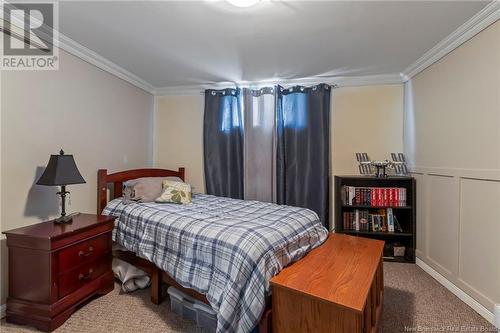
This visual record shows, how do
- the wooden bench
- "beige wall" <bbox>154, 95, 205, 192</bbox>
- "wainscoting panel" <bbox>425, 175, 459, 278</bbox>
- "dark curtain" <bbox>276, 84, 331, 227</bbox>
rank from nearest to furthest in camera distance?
the wooden bench
"wainscoting panel" <bbox>425, 175, 459, 278</bbox>
"dark curtain" <bbox>276, 84, 331, 227</bbox>
"beige wall" <bbox>154, 95, 205, 192</bbox>

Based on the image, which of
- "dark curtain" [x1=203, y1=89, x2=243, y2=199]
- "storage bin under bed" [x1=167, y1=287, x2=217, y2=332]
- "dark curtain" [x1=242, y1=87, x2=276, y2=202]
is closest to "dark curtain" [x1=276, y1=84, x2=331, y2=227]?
→ "dark curtain" [x1=242, y1=87, x2=276, y2=202]

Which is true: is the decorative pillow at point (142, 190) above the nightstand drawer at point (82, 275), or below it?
above

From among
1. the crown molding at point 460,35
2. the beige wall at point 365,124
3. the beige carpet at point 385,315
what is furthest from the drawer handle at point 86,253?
the crown molding at point 460,35

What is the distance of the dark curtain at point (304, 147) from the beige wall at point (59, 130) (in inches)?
78.8

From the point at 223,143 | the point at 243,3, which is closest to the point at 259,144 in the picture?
the point at 223,143

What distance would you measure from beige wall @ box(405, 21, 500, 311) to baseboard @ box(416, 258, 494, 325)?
37mm

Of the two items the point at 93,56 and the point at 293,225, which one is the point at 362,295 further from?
the point at 93,56

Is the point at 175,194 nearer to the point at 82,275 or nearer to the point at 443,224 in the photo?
the point at 82,275

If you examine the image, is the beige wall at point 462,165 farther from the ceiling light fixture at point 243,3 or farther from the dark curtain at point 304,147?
the ceiling light fixture at point 243,3

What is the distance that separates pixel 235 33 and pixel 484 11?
187 centimetres

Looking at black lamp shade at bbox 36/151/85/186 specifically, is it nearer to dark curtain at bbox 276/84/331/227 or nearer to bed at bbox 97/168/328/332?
bed at bbox 97/168/328/332

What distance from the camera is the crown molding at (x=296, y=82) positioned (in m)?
3.25

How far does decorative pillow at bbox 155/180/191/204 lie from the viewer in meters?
2.83

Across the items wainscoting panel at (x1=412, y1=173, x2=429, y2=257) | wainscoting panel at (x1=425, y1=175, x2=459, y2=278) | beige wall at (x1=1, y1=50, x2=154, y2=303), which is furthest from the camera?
wainscoting panel at (x1=412, y1=173, x2=429, y2=257)
